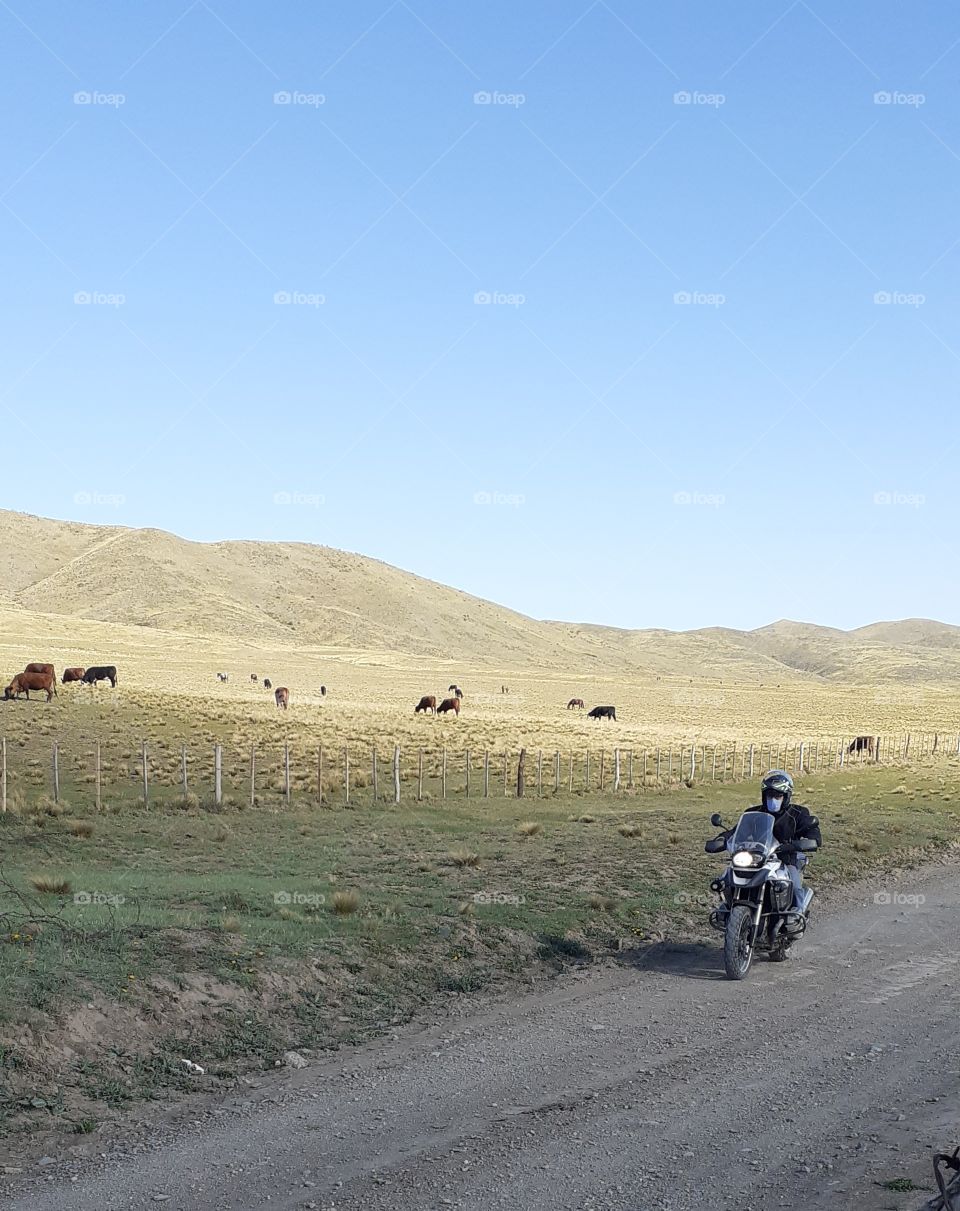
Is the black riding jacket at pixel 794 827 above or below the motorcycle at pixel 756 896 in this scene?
above

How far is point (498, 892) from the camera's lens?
15734mm

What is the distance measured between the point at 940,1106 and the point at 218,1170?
490 cm

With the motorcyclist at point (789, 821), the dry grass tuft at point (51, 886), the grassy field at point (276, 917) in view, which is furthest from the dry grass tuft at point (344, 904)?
the motorcyclist at point (789, 821)

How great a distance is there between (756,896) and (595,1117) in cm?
495

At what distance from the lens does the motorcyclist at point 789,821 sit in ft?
41.7

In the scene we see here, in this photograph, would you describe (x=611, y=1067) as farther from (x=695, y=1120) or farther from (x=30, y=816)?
(x=30, y=816)

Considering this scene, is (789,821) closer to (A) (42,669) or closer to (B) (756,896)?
(B) (756,896)

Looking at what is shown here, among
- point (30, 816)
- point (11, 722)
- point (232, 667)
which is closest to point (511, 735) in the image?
point (11, 722)

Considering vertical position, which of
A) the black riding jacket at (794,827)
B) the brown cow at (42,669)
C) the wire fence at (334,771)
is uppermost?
the brown cow at (42,669)

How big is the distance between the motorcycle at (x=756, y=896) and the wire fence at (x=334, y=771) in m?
17.9

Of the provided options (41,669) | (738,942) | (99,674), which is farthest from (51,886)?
(99,674)

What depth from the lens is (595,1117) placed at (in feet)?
25.5

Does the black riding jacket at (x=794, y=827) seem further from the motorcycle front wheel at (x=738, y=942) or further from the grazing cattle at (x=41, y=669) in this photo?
the grazing cattle at (x=41, y=669)

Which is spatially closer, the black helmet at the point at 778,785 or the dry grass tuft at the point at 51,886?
the black helmet at the point at 778,785
